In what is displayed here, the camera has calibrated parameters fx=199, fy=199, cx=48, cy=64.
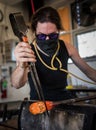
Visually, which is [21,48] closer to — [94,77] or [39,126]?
[39,126]

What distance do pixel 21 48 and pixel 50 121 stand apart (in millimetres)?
216

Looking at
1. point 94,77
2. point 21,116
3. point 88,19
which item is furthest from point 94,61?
point 21,116

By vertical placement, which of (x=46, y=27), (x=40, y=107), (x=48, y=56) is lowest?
(x=40, y=107)

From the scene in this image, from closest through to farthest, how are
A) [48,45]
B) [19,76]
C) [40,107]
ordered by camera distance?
[40,107]
[19,76]
[48,45]

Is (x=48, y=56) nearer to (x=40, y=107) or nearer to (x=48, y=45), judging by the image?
(x=48, y=45)

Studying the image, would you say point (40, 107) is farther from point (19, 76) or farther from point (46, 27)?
point (46, 27)

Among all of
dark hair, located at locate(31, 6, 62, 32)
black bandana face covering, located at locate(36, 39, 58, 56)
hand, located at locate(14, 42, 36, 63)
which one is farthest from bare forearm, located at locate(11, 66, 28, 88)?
dark hair, located at locate(31, 6, 62, 32)

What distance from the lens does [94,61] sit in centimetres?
237

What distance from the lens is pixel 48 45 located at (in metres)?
0.85

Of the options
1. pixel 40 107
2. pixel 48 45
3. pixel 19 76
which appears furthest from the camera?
pixel 48 45

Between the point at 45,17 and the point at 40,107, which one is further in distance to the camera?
the point at 45,17

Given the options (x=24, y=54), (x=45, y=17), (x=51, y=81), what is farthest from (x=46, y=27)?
(x=24, y=54)

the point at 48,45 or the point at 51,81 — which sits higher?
the point at 48,45

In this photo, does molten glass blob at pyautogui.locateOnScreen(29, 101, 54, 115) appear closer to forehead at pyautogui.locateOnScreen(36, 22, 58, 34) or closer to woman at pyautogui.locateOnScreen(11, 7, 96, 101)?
woman at pyautogui.locateOnScreen(11, 7, 96, 101)
